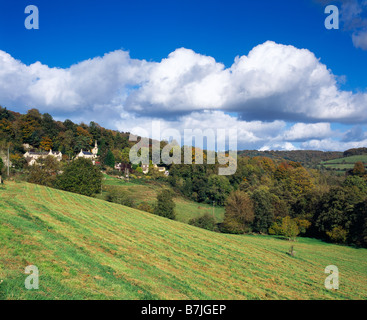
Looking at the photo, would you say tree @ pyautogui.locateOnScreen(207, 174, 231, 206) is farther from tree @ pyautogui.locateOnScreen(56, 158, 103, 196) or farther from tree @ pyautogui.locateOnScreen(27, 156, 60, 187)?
tree @ pyautogui.locateOnScreen(27, 156, 60, 187)

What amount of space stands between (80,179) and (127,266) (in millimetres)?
37595

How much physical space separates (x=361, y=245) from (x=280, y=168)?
50120 mm

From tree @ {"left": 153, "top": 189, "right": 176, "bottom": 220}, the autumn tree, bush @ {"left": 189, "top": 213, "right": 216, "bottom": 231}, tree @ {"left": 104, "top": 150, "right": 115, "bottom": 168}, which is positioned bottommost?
bush @ {"left": 189, "top": 213, "right": 216, "bottom": 231}

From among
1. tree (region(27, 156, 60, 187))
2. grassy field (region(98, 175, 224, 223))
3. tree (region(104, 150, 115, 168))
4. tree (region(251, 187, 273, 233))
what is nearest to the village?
tree (region(104, 150, 115, 168))

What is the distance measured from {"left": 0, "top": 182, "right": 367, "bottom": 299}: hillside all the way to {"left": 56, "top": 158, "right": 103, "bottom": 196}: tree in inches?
1040

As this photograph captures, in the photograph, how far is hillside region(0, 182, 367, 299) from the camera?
8.43 metres

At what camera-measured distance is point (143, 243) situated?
17.0 m

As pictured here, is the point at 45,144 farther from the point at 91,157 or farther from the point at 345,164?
the point at 345,164

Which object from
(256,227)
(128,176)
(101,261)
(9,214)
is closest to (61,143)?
(128,176)

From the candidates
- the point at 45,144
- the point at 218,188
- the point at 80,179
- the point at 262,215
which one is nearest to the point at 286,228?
the point at 262,215

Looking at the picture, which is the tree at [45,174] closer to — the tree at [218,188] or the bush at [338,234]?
the tree at [218,188]

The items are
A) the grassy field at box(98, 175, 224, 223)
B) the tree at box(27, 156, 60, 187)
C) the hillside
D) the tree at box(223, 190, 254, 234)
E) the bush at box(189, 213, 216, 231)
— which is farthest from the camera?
the grassy field at box(98, 175, 224, 223)

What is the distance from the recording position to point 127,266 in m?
11.6

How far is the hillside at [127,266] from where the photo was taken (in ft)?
27.7
